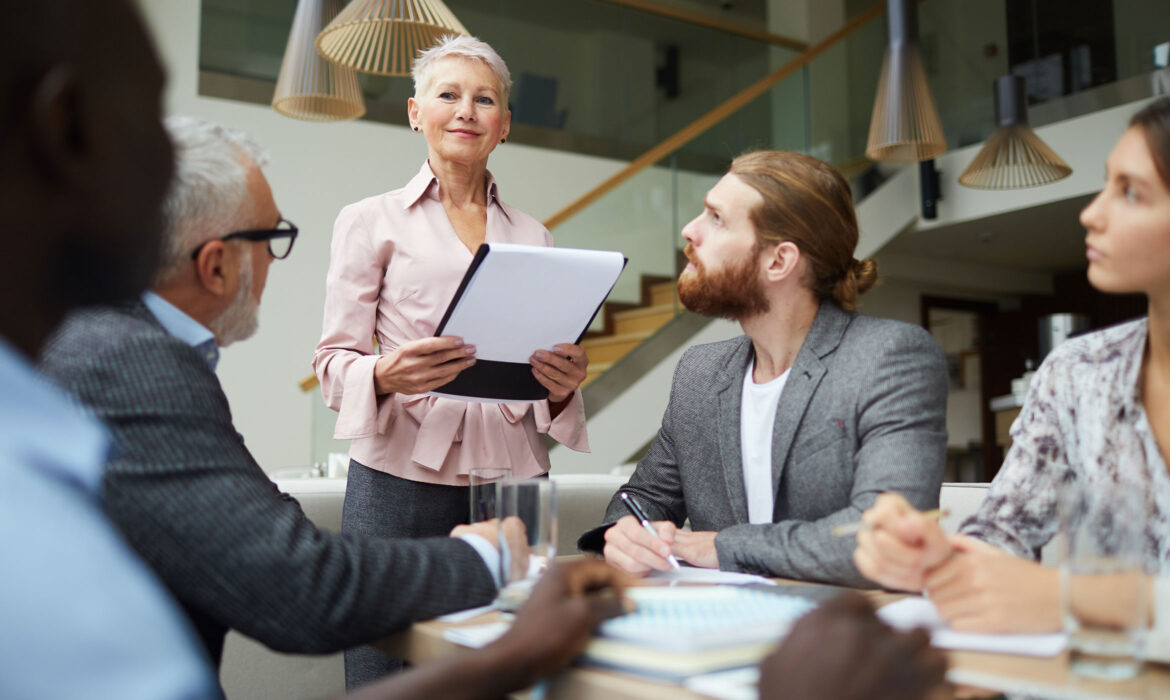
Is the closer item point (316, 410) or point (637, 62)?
point (316, 410)

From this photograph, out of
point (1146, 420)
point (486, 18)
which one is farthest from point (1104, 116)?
point (1146, 420)

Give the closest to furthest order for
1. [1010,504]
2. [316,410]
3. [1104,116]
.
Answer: [1010,504] < [316,410] < [1104,116]

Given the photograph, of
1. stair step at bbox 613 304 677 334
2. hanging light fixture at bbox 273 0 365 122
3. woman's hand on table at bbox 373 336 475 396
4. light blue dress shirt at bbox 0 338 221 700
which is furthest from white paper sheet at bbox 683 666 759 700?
stair step at bbox 613 304 677 334

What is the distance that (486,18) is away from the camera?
8.08 m

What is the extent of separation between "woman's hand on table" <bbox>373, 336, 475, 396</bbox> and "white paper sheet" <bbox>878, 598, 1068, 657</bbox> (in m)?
0.92

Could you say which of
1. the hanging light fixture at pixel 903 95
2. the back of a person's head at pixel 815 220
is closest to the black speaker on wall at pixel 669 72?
the hanging light fixture at pixel 903 95

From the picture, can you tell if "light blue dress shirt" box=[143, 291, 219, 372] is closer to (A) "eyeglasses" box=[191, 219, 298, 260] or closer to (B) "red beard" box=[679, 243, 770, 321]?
(A) "eyeglasses" box=[191, 219, 298, 260]

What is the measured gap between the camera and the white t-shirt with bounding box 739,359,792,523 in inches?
66.8

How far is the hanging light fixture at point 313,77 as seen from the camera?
3.77 metres

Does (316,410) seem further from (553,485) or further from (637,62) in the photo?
(553,485)

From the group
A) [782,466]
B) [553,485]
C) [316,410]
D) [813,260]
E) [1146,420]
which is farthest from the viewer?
[316,410]

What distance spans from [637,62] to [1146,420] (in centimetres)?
807

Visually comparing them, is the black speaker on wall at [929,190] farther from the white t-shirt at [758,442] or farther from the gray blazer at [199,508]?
the gray blazer at [199,508]

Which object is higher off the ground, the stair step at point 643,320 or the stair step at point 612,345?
the stair step at point 643,320
